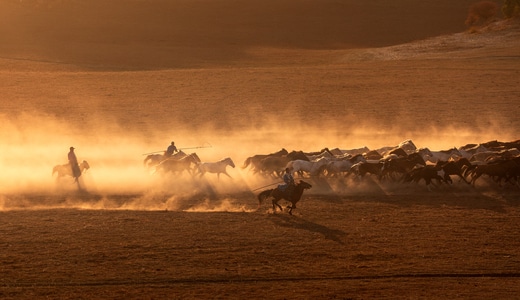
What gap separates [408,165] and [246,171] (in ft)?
18.2

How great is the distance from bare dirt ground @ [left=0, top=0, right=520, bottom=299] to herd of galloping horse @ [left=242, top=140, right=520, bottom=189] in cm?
Result: 41

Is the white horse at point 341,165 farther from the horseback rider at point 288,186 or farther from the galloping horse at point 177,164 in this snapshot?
the horseback rider at point 288,186

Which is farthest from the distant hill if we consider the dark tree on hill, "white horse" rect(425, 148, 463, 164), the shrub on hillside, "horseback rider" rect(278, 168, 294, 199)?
"horseback rider" rect(278, 168, 294, 199)

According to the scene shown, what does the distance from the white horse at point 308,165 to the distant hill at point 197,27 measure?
111 feet

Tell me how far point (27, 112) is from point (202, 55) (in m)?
23.8

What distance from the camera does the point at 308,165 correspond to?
28.2m

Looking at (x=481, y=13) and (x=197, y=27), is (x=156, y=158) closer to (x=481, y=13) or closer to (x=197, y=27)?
(x=481, y=13)

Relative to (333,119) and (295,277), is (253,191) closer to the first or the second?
(295,277)

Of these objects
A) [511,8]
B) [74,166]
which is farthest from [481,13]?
[74,166]

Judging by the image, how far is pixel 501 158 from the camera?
27125 mm

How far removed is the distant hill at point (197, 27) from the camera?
2643 inches

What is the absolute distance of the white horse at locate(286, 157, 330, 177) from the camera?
28.1m

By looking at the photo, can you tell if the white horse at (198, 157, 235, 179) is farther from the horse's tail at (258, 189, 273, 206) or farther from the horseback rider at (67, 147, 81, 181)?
the horse's tail at (258, 189, 273, 206)

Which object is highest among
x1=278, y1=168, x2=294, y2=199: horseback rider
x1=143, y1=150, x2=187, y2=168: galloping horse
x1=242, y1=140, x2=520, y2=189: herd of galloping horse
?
x1=143, y1=150, x2=187, y2=168: galloping horse
